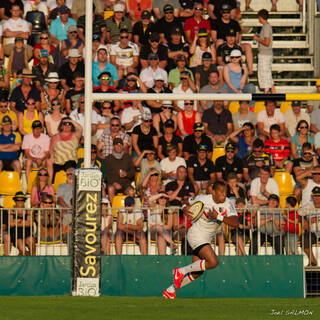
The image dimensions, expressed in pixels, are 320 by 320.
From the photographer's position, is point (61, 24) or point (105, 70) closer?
point (105, 70)

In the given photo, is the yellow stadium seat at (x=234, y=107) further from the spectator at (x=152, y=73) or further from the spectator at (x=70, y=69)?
the spectator at (x=70, y=69)

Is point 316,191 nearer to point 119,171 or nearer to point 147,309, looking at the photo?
point 119,171

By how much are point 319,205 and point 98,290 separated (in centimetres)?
469

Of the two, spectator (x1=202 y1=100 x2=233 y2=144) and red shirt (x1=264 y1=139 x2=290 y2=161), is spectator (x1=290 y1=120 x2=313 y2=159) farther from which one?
spectator (x1=202 y1=100 x2=233 y2=144)

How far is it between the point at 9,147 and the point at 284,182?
4.90 m

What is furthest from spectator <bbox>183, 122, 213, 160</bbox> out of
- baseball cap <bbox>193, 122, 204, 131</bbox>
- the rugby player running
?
the rugby player running

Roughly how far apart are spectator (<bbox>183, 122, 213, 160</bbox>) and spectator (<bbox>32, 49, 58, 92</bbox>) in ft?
10.8

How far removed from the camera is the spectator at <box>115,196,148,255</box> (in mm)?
14766

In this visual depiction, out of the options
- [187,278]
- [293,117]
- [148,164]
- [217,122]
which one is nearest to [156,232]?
[148,164]

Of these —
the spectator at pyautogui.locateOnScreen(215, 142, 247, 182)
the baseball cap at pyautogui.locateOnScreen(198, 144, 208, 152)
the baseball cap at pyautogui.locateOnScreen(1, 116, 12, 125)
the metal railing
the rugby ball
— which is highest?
the baseball cap at pyautogui.locateOnScreen(1, 116, 12, 125)

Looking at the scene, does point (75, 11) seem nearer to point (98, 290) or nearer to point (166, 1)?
point (166, 1)

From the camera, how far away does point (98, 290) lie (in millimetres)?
12516

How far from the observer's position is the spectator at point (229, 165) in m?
16.4

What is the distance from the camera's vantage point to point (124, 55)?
19.2 metres
